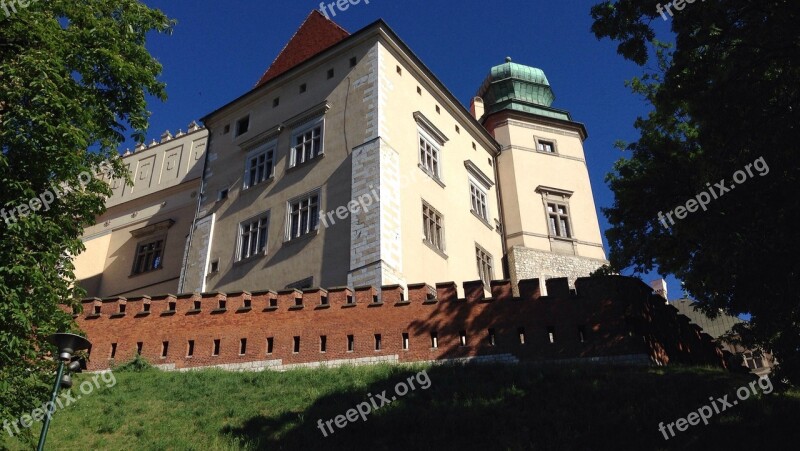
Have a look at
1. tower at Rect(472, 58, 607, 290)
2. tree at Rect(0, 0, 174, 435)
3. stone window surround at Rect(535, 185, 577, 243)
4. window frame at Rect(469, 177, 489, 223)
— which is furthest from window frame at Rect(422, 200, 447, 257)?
tree at Rect(0, 0, 174, 435)

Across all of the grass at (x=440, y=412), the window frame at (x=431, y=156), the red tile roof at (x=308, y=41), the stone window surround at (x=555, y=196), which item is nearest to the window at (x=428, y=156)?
the window frame at (x=431, y=156)

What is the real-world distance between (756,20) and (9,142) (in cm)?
1251

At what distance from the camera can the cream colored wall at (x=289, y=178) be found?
22797mm

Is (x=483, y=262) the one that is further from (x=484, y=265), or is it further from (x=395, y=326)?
(x=395, y=326)

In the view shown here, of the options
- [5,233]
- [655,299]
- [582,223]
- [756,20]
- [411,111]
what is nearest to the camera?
[5,233]

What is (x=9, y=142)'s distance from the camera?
1143 cm

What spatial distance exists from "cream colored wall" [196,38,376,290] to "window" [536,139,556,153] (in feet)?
32.8

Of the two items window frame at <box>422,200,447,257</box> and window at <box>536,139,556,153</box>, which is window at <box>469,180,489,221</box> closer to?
→ window frame at <box>422,200,447,257</box>

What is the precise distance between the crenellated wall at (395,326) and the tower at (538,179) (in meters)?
9.15

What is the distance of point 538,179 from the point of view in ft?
101

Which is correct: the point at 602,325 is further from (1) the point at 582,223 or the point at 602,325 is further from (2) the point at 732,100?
(1) the point at 582,223

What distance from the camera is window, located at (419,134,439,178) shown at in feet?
84.6

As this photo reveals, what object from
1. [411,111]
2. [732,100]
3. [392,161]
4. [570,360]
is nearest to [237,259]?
[392,161]

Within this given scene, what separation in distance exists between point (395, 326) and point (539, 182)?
1476 cm
